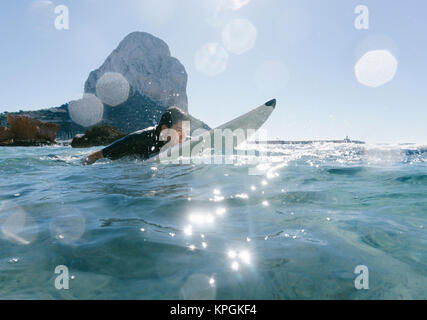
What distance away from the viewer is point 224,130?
30.3 feet

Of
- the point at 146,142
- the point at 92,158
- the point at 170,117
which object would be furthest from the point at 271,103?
the point at 92,158

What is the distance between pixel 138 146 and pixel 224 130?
3.31 metres

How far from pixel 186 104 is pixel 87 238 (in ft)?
415

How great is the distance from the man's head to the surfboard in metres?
0.64

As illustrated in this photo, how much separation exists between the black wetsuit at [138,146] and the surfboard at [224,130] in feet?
1.42

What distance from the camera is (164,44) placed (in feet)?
383

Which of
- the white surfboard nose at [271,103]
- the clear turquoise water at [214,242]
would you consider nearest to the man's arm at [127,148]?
the clear turquoise water at [214,242]

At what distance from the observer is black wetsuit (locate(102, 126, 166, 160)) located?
912 cm

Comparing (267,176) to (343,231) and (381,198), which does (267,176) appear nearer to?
(381,198)

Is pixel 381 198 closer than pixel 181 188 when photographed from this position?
Yes

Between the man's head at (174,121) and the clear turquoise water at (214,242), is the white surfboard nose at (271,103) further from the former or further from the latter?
the clear turquoise water at (214,242)
